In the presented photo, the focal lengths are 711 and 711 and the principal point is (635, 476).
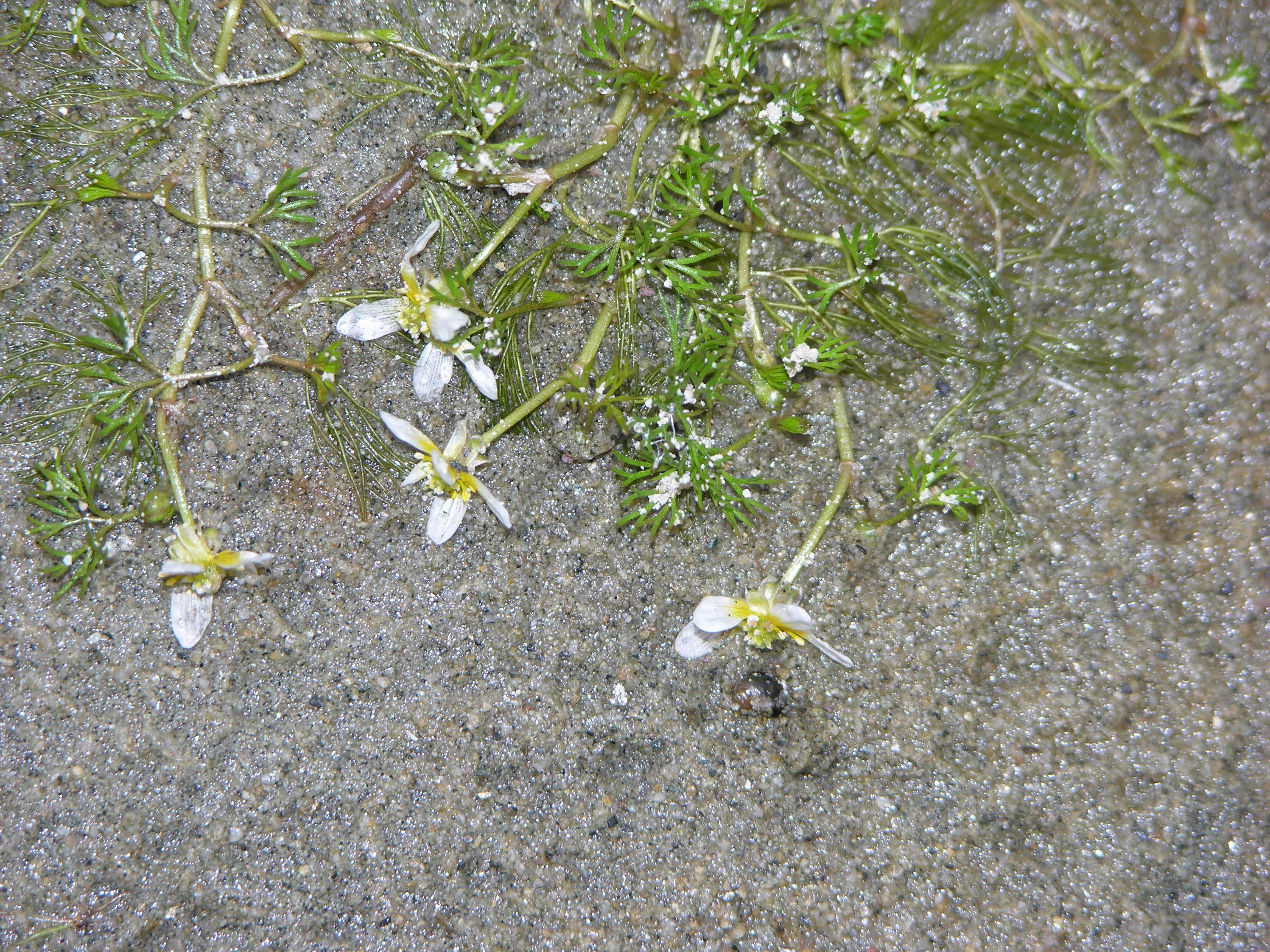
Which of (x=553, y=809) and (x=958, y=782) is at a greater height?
(x=958, y=782)

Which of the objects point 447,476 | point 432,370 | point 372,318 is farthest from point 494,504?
point 372,318

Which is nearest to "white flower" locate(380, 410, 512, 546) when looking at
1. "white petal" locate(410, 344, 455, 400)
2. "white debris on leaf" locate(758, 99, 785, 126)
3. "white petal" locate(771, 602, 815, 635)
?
"white petal" locate(410, 344, 455, 400)

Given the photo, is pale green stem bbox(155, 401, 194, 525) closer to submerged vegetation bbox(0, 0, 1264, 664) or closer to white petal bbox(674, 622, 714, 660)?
submerged vegetation bbox(0, 0, 1264, 664)

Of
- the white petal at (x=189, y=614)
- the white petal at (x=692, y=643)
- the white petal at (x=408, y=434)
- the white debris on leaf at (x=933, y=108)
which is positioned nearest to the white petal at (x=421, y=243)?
the white petal at (x=408, y=434)

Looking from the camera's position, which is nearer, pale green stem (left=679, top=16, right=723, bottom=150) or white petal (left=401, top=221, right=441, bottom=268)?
white petal (left=401, top=221, right=441, bottom=268)

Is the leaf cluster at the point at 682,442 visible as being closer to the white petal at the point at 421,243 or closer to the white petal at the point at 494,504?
the white petal at the point at 494,504

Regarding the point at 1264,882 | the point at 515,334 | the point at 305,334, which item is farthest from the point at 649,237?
the point at 1264,882

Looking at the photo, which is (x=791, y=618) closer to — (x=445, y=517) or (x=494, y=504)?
(x=494, y=504)

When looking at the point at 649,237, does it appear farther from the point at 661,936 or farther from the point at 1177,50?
the point at 661,936
